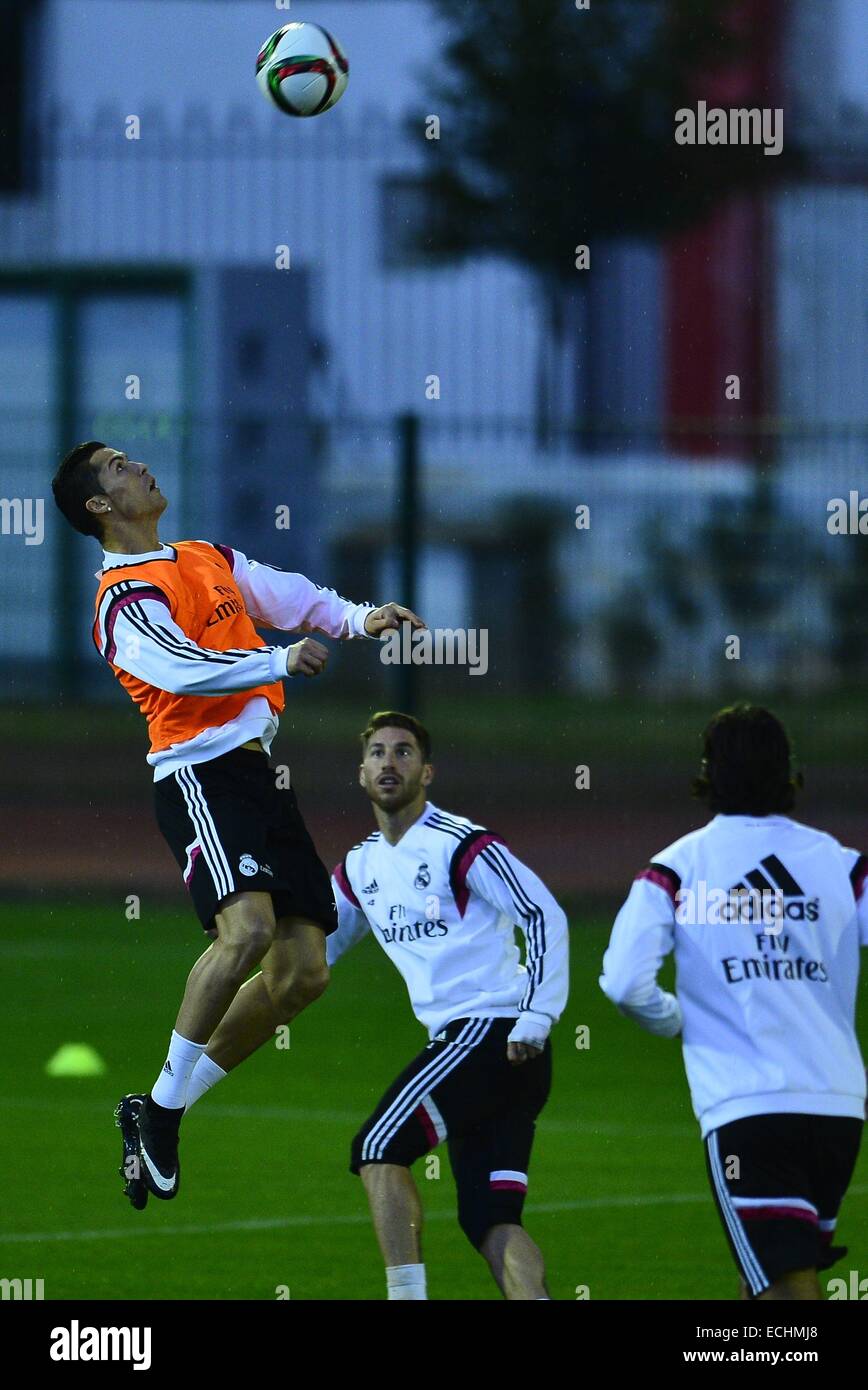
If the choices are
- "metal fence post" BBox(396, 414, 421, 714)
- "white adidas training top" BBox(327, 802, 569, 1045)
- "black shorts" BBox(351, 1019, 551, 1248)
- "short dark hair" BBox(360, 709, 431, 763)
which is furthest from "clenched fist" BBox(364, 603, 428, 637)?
"metal fence post" BBox(396, 414, 421, 714)

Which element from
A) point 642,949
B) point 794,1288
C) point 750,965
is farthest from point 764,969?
point 794,1288

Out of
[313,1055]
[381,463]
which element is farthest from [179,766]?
[381,463]

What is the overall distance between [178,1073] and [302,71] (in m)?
3.72

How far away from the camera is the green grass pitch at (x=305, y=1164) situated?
837 cm

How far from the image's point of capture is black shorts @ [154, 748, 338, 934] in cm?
766

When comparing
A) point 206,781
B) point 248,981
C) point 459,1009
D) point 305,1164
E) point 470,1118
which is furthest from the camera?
point 305,1164

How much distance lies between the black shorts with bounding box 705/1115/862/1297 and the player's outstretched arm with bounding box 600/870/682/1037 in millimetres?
363

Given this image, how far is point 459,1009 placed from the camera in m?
7.22

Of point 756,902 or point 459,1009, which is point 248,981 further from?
point 756,902

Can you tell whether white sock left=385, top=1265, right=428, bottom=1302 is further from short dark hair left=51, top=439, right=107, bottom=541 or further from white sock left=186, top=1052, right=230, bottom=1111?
short dark hair left=51, top=439, right=107, bottom=541

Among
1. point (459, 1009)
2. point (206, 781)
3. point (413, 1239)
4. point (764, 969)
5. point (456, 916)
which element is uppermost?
point (206, 781)

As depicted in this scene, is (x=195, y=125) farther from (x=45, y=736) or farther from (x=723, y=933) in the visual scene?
(x=723, y=933)

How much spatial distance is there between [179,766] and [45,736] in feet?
39.3

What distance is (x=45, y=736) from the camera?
64.1 ft
